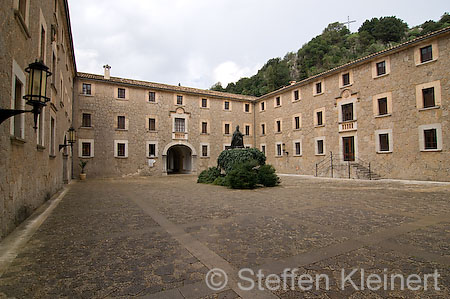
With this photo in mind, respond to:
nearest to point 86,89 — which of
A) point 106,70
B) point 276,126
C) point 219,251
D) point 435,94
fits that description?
point 106,70

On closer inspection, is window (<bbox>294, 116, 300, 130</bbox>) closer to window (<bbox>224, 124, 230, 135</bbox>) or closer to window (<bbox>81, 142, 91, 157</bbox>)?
window (<bbox>224, 124, 230, 135</bbox>)

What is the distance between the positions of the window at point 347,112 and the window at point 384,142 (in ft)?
9.52

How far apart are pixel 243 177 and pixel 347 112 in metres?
13.4

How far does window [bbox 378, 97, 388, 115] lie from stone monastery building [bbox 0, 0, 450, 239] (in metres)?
0.08

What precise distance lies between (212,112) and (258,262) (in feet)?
82.1

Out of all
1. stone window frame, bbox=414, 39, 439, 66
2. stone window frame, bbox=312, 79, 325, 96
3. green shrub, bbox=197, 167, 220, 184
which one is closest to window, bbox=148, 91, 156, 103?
green shrub, bbox=197, 167, 220, 184

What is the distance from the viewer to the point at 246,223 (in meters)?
5.35

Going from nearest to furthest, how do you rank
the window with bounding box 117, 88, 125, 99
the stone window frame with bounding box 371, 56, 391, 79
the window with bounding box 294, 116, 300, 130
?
the stone window frame with bounding box 371, 56, 391, 79, the window with bounding box 117, 88, 125, 99, the window with bounding box 294, 116, 300, 130

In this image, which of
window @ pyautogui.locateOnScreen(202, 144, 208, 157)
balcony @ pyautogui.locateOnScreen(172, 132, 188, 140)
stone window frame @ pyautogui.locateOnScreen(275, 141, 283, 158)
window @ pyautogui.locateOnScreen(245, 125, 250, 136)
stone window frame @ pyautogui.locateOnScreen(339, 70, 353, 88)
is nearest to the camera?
stone window frame @ pyautogui.locateOnScreen(339, 70, 353, 88)

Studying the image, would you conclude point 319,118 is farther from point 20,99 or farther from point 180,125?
point 20,99

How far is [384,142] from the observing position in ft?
58.2

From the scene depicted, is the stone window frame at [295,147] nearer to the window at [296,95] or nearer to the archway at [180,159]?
the window at [296,95]

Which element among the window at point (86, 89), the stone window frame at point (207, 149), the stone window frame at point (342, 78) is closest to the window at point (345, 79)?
the stone window frame at point (342, 78)

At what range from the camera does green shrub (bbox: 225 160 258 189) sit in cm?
1187
